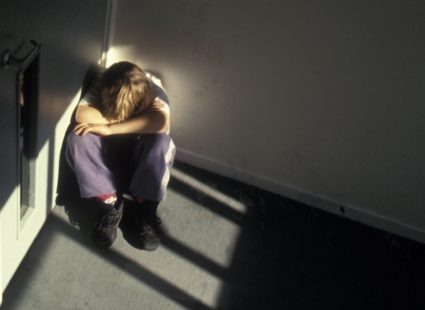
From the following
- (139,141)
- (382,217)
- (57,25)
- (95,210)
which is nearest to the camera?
(57,25)

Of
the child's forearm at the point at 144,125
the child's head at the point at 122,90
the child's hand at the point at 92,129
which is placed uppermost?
the child's head at the point at 122,90

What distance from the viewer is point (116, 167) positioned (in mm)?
1948

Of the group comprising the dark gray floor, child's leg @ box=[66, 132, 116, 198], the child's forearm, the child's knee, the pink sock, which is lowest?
the dark gray floor

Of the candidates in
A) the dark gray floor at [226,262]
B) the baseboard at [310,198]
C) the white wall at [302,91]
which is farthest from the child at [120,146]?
the baseboard at [310,198]

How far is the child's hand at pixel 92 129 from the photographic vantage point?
1767mm

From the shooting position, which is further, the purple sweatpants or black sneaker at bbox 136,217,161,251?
black sneaker at bbox 136,217,161,251

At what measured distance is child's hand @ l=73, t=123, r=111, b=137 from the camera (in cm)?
177

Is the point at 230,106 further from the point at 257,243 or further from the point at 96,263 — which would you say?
the point at 96,263

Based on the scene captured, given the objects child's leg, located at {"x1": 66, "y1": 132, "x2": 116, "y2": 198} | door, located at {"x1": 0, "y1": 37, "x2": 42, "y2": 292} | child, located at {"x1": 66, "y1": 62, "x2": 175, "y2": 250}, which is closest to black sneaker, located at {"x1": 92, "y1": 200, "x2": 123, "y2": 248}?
child, located at {"x1": 66, "y1": 62, "x2": 175, "y2": 250}

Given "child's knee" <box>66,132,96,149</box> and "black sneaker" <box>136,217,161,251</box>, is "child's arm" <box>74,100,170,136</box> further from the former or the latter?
"black sneaker" <box>136,217,161,251</box>

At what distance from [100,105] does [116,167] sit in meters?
0.27

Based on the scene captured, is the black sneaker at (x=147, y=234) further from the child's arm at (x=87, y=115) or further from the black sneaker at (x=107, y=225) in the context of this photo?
the child's arm at (x=87, y=115)

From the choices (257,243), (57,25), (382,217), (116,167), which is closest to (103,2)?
(57,25)

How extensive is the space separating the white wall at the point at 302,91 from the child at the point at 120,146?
0.25m
